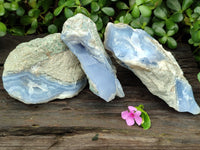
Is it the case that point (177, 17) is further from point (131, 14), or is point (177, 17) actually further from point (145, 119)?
point (145, 119)

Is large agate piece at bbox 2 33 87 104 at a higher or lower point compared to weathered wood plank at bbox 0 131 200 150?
higher

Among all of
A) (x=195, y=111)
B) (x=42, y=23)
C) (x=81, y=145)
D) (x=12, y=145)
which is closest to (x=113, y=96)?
(x=81, y=145)

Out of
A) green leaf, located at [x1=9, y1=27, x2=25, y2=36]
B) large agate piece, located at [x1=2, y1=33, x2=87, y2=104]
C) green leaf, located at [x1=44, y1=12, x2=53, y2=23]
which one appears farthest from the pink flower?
green leaf, located at [x1=9, y1=27, x2=25, y2=36]

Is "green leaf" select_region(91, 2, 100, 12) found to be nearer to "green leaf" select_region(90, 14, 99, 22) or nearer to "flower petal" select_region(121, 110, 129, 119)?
"green leaf" select_region(90, 14, 99, 22)

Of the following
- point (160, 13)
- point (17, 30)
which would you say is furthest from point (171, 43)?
point (17, 30)

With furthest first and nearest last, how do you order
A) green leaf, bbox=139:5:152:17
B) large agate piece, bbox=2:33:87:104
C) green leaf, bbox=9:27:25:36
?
green leaf, bbox=9:27:25:36, green leaf, bbox=139:5:152:17, large agate piece, bbox=2:33:87:104

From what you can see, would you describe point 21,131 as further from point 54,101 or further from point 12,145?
point 54,101
